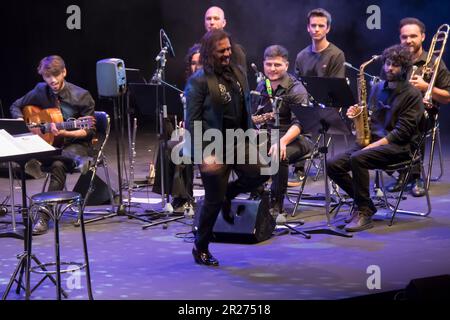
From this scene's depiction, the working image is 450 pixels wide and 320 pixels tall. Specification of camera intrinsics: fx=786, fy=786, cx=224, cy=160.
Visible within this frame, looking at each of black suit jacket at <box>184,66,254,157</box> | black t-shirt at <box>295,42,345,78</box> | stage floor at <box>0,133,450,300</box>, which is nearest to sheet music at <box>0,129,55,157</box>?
stage floor at <box>0,133,450,300</box>

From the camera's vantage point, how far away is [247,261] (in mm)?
5324

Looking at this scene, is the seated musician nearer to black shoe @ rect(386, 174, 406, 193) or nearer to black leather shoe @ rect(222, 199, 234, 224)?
black leather shoe @ rect(222, 199, 234, 224)

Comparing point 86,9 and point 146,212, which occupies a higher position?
point 86,9

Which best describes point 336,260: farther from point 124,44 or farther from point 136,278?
point 124,44

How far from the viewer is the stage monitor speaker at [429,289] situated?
3615 mm

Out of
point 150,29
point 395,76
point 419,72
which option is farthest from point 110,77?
point 150,29

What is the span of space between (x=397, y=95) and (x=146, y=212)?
238 cm

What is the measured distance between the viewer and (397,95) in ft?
20.7

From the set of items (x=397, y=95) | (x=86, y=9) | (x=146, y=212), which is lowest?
(x=146, y=212)

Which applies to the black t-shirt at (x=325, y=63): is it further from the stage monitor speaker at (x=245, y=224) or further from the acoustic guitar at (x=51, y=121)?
the acoustic guitar at (x=51, y=121)

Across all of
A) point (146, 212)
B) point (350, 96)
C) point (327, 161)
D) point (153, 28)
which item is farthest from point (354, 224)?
point (153, 28)

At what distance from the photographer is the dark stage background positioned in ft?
37.1

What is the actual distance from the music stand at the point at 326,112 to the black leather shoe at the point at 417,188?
4.84 ft
